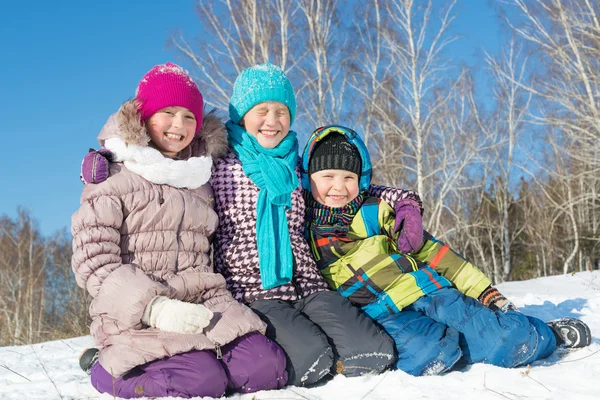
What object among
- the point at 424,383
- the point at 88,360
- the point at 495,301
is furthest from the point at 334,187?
the point at 88,360

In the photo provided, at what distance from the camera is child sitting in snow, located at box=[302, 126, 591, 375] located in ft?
7.80

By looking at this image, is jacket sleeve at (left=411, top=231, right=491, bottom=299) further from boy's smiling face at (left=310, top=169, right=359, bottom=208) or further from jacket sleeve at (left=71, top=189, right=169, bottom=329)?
jacket sleeve at (left=71, top=189, right=169, bottom=329)

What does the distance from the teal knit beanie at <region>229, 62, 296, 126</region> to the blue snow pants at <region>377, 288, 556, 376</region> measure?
54.1 inches

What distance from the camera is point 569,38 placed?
31.5ft

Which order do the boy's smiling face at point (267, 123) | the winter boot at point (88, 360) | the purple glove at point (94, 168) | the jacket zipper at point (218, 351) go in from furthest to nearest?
the boy's smiling face at point (267, 123), the winter boot at point (88, 360), the purple glove at point (94, 168), the jacket zipper at point (218, 351)

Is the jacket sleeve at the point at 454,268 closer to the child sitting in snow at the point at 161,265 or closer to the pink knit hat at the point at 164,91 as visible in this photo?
the child sitting in snow at the point at 161,265

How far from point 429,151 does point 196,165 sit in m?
11.2

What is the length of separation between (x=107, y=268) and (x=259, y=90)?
4.28 feet

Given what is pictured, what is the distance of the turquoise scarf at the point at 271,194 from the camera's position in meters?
2.53

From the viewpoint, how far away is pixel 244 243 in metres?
2.61

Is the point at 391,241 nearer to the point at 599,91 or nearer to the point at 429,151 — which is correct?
the point at 599,91

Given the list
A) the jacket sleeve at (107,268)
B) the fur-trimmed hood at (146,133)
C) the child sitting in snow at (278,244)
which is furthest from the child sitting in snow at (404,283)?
the jacket sleeve at (107,268)

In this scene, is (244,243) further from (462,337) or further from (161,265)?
(462,337)

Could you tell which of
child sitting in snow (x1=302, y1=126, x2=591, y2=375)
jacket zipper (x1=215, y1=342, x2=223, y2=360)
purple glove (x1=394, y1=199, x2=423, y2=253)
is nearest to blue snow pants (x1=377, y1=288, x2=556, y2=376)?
child sitting in snow (x1=302, y1=126, x2=591, y2=375)
